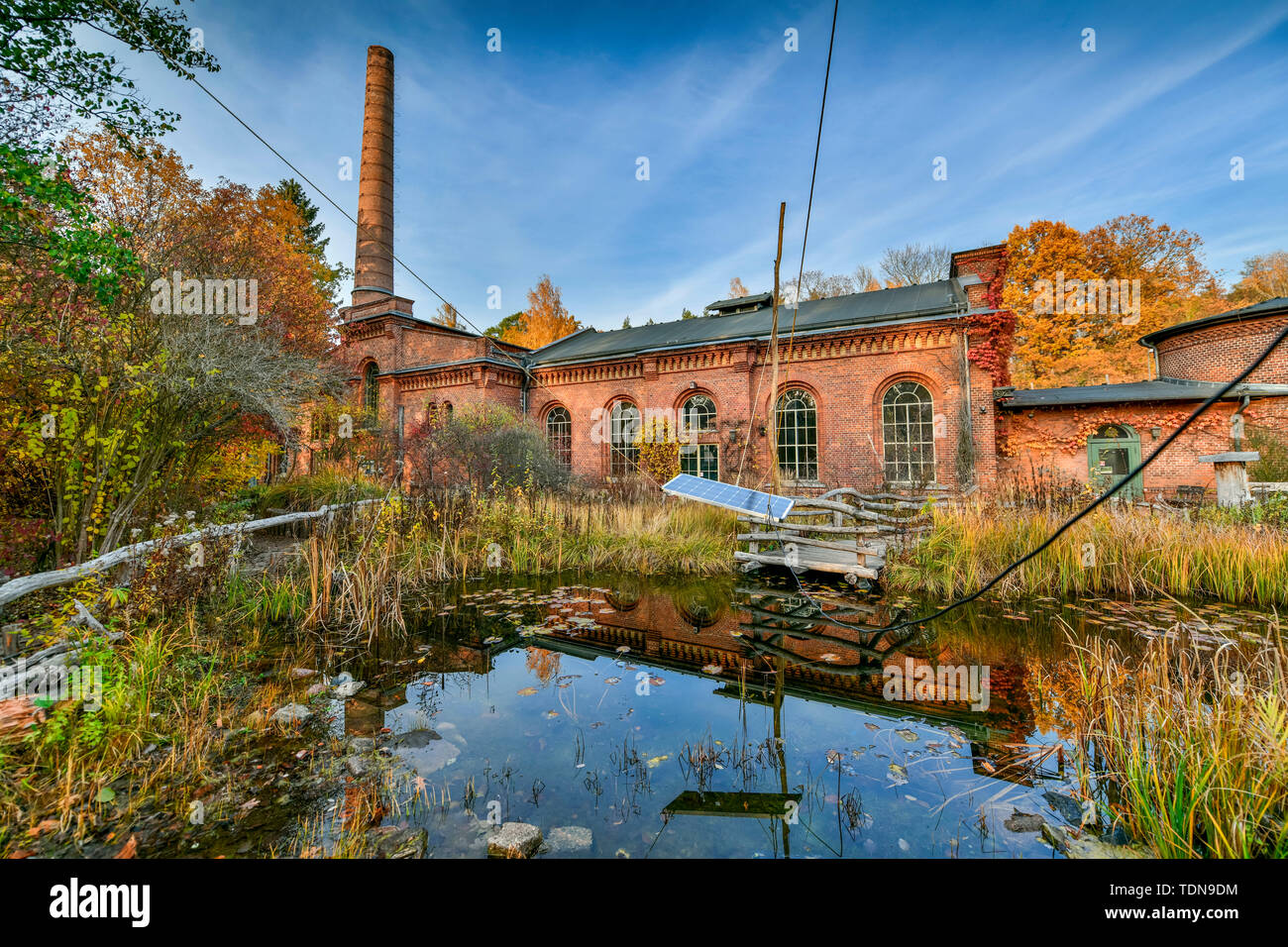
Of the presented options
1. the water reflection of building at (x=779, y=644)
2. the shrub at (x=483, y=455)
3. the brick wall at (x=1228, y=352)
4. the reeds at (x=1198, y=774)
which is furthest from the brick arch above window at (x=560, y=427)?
the brick wall at (x=1228, y=352)

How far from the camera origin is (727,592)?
6.89 meters

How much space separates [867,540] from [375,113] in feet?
80.8

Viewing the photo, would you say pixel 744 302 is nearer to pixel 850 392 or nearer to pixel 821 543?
pixel 850 392

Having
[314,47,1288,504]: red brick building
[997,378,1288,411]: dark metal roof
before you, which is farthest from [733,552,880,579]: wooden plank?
[997,378,1288,411]: dark metal roof

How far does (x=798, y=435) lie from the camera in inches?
598

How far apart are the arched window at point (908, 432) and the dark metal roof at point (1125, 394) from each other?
7.45 ft

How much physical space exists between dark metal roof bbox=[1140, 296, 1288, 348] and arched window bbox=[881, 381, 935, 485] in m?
10.7

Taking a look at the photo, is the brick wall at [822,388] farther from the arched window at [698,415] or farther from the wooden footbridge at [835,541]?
the wooden footbridge at [835,541]

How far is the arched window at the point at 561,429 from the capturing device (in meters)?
18.2

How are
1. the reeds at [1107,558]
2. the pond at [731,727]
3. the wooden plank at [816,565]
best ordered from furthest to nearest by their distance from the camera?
1. the wooden plank at [816,565]
2. the reeds at [1107,558]
3. the pond at [731,727]

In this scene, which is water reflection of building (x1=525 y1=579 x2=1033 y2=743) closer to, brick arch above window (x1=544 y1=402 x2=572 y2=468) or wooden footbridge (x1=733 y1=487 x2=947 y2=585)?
wooden footbridge (x1=733 y1=487 x2=947 y2=585)

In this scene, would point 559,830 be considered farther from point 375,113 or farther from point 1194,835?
point 375,113

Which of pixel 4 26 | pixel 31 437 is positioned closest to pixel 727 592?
pixel 31 437

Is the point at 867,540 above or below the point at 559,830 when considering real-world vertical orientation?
above
